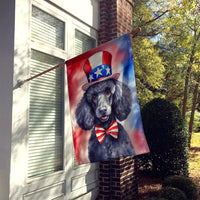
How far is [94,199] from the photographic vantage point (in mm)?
5672

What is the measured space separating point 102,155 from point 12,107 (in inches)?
60.0

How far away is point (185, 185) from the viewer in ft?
19.0

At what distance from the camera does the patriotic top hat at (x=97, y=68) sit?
354cm

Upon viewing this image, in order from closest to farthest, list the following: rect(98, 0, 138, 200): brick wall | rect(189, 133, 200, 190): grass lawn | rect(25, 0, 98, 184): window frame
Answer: rect(25, 0, 98, 184): window frame, rect(98, 0, 138, 200): brick wall, rect(189, 133, 200, 190): grass lawn

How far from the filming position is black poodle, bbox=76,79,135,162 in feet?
11.4

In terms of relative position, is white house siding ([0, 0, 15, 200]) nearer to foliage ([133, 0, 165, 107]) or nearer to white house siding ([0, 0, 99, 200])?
white house siding ([0, 0, 99, 200])

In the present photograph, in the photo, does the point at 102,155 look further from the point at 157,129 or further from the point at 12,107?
the point at 157,129

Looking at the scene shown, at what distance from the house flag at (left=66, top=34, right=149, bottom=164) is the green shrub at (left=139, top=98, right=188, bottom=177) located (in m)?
4.13

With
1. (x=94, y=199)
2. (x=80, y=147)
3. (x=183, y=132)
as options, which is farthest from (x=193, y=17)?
(x=80, y=147)

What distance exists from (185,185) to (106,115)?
3458 mm

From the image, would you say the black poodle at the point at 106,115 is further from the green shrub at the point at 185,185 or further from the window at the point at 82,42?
the green shrub at the point at 185,185

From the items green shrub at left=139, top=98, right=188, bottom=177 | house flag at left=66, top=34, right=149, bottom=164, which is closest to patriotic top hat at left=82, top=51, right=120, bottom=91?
house flag at left=66, top=34, right=149, bottom=164

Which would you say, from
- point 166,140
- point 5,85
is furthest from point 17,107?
point 166,140

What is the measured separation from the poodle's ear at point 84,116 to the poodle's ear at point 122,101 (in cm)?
35
